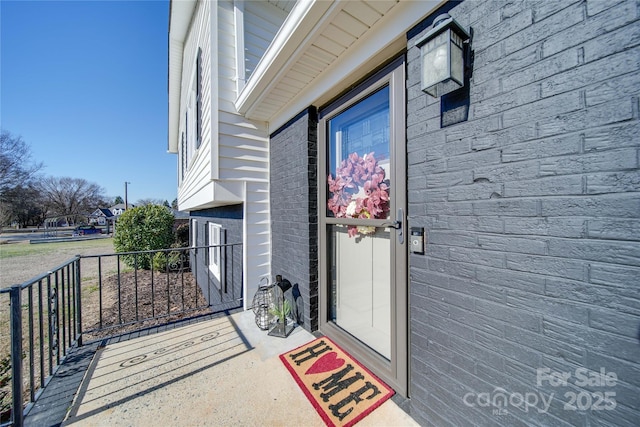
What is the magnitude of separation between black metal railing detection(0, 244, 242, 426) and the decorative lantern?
1.89 ft

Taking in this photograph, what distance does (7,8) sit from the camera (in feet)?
19.3

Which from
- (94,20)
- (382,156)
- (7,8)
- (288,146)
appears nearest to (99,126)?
(7,8)

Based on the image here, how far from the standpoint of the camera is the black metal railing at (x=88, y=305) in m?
1.56

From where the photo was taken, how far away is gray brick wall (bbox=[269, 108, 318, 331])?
2562mm

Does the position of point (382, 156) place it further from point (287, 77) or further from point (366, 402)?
point (366, 402)

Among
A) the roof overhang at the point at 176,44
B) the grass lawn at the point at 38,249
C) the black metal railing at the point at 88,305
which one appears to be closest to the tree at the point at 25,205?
the grass lawn at the point at 38,249

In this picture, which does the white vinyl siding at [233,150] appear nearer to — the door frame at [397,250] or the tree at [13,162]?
the door frame at [397,250]

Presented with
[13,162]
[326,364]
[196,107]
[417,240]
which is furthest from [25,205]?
[417,240]

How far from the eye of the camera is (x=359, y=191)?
213cm

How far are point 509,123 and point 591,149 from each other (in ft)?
0.99

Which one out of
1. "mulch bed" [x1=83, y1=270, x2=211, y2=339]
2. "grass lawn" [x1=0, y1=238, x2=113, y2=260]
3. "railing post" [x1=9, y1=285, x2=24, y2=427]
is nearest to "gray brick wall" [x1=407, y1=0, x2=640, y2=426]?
"railing post" [x1=9, y1=285, x2=24, y2=427]

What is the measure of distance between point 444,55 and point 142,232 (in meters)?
10.3

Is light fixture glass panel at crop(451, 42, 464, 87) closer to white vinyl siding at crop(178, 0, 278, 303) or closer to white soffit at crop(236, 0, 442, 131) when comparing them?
white soffit at crop(236, 0, 442, 131)

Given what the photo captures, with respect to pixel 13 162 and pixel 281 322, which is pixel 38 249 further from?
pixel 281 322
